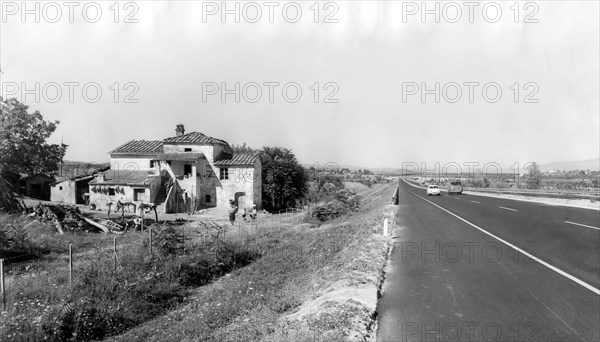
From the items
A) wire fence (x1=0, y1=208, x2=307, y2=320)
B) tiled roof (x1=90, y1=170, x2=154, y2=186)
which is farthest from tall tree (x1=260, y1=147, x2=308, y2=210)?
wire fence (x1=0, y1=208, x2=307, y2=320)

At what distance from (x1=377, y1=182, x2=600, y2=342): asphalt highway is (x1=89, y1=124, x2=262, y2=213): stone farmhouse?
2419 cm

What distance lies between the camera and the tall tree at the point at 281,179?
135ft

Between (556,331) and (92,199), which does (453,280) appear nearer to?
(556,331)

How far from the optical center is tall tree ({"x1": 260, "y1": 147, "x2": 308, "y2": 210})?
1621 inches

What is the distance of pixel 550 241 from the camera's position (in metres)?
11.9

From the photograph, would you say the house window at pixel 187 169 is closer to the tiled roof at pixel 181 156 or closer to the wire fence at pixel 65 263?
the tiled roof at pixel 181 156

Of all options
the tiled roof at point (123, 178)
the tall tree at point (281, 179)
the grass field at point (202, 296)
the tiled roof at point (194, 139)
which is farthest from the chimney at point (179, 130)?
the grass field at point (202, 296)

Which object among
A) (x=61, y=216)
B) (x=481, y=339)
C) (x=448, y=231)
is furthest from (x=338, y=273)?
(x=61, y=216)

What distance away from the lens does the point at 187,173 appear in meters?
35.2

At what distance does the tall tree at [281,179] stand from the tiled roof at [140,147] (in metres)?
12.6

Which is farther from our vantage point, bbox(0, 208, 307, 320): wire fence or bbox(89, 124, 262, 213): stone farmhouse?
bbox(89, 124, 262, 213): stone farmhouse

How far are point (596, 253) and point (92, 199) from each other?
37.3 metres

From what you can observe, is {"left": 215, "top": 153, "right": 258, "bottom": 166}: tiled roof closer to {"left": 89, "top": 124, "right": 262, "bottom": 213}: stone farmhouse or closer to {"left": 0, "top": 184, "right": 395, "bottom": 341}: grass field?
{"left": 89, "top": 124, "right": 262, "bottom": 213}: stone farmhouse

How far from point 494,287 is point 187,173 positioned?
3217cm
